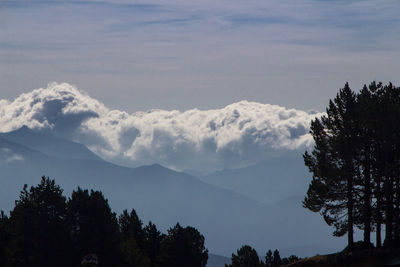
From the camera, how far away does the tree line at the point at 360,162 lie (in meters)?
51.6

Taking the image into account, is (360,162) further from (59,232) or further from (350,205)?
(59,232)

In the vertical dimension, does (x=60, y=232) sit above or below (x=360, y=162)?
below

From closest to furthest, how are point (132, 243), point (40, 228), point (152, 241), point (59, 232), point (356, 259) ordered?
point (356, 259) → point (59, 232) → point (40, 228) → point (132, 243) → point (152, 241)

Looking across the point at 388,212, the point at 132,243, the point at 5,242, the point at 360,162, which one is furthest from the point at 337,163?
the point at 5,242

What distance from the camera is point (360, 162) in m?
54.4

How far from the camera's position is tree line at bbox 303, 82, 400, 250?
51.6m

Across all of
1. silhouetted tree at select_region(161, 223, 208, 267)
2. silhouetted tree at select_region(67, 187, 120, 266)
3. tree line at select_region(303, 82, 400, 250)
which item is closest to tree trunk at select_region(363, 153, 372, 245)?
tree line at select_region(303, 82, 400, 250)

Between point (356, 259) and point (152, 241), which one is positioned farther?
point (152, 241)

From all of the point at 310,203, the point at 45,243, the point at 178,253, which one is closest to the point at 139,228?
the point at 178,253

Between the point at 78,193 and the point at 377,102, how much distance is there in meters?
33.3

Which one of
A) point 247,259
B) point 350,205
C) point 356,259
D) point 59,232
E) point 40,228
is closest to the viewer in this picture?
point 356,259

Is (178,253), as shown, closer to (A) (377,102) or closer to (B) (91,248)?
(B) (91,248)

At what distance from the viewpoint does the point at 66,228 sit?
62.7 m

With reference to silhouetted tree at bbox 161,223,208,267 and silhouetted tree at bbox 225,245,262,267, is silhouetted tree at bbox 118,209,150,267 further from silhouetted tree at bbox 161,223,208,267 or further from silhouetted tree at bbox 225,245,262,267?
silhouetted tree at bbox 225,245,262,267
